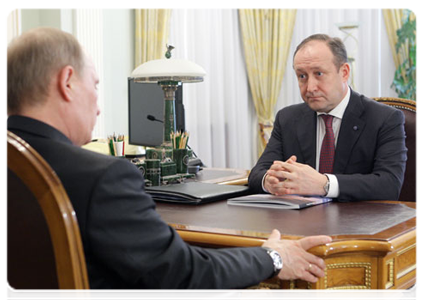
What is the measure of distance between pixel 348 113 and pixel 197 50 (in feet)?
14.0

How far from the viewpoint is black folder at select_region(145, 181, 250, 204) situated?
239 centimetres

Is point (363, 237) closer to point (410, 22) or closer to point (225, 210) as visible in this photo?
point (225, 210)

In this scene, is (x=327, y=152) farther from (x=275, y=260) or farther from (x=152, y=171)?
(x=275, y=260)

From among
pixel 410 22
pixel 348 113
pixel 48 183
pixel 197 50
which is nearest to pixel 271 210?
pixel 348 113

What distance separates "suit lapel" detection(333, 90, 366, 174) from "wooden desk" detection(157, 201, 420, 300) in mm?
815

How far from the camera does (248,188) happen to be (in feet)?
9.11

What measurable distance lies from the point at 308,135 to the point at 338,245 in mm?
1437

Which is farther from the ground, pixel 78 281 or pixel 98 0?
pixel 98 0

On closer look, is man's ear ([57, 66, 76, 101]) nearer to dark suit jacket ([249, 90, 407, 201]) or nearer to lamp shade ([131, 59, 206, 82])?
dark suit jacket ([249, 90, 407, 201])

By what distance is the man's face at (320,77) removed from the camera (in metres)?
2.95

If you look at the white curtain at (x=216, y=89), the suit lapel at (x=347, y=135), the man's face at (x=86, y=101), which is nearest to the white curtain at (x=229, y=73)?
the white curtain at (x=216, y=89)

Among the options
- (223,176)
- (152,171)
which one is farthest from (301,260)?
(223,176)

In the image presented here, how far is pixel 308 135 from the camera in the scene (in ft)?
9.96

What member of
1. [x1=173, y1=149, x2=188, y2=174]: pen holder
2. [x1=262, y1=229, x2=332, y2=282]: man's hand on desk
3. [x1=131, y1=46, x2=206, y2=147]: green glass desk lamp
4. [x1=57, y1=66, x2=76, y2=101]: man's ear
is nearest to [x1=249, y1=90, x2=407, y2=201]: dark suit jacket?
[x1=173, y1=149, x2=188, y2=174]: pen holder
